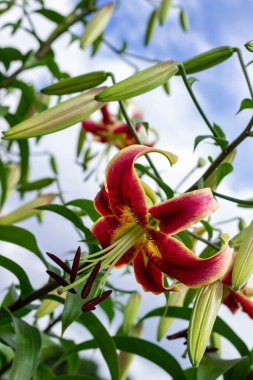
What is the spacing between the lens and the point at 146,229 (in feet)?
3.01

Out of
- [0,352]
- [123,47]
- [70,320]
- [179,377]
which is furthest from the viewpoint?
[123,47]

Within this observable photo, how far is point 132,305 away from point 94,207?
1.67 feet

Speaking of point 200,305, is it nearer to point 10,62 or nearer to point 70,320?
point 70,320

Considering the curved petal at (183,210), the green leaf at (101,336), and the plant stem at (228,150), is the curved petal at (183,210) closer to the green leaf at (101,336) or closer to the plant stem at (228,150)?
the plant stem at (228,150)

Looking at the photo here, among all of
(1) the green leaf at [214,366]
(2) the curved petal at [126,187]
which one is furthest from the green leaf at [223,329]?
(2) the curved petal at [126,187]

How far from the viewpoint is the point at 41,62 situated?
186 centimetres

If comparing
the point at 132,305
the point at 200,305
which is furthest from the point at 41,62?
the point at 200,305

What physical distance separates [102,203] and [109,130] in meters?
1.47

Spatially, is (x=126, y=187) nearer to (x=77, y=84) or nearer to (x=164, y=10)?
(x=77, y=84)

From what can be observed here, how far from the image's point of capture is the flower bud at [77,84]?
100 cm

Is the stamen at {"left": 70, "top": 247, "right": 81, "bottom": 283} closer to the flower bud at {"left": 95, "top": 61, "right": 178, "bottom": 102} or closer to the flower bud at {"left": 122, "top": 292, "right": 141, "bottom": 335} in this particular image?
the flower bud at {"left": 95, "top": 61, "right": 178, "bottom": 102}

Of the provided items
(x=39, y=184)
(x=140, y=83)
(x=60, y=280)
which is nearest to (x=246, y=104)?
(x=140, y=83)

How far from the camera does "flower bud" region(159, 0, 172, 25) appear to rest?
227 centimetres

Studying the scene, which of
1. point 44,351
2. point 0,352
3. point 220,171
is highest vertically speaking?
point 220,171
